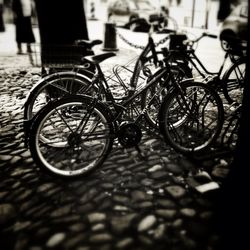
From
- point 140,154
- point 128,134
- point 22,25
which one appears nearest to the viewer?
point 128,134

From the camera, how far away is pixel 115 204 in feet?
10.4

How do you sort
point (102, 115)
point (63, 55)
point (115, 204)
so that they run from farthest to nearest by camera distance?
point (63, 55) → point (102, 115) → point (115, 204)

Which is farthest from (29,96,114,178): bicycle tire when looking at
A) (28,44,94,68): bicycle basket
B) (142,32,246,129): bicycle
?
(142,32,246,129): bicycle

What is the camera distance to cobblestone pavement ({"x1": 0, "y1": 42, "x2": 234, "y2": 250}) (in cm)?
271

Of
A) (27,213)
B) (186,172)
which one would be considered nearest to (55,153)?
(27,213)

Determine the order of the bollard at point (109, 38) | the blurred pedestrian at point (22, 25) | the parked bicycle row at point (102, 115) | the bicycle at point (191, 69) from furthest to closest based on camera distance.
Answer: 1. the bollard at point (109, 38)
2. the blurred pedestrian at point (22, 25)
3. the bicycle at point (191, 69)
4. the parked bicycle row at point (102, 115)

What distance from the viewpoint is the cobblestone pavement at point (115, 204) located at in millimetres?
2707

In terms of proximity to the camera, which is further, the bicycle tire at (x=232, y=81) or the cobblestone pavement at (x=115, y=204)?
the bicycle tire at (x=232, y=81)

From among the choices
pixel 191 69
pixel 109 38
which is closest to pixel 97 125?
pixel 191 69

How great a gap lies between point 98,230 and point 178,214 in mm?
832

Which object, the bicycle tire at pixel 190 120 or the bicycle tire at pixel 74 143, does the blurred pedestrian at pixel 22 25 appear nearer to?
the bicycle tire at pixel 74 143

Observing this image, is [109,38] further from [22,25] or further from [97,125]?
[97,125]

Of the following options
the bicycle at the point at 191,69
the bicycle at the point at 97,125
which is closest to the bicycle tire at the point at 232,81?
the bicycle at the point at 191,69

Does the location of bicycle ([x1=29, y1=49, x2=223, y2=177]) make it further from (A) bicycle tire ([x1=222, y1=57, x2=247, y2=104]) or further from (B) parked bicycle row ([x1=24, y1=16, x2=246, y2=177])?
(A) bicycle tire ([x1=222, y1=57, x2=247, y2=104])
